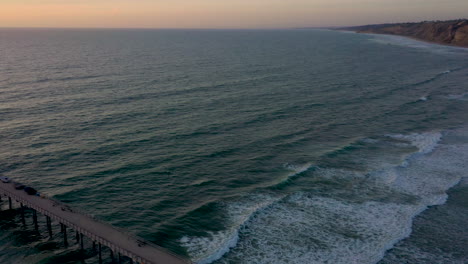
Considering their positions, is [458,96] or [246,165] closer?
[246,165]

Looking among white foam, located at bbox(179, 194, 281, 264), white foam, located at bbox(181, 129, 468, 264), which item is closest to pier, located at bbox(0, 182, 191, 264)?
white foam, located at bbox(179, 194, 281, 264)

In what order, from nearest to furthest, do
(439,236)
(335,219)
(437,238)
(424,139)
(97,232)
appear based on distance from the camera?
(97,232) → (437,238) → (439,236) → (335,219) → (424,139)

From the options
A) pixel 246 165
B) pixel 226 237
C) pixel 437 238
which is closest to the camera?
pixel 226 237

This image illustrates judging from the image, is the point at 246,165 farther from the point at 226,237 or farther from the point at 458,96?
the point at 458,96

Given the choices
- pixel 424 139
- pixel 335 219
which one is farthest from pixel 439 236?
pixel 424 139

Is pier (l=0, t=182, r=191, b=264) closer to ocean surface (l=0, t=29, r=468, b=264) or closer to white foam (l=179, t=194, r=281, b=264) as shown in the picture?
ocean surface (l=0, t=29, r=468, b=264)

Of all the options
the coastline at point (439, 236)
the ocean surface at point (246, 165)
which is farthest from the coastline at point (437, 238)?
the ocean surface at point (246, 165)
